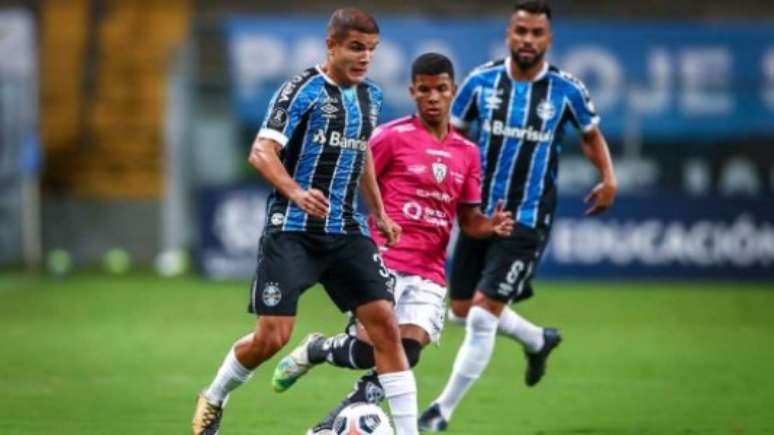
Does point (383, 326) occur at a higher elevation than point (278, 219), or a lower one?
lower

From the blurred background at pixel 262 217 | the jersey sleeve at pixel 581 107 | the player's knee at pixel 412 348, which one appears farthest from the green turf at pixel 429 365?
the jersey sleeve at pixel 581 107

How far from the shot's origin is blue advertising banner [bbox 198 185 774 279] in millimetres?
22156

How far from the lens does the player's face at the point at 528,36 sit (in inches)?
438

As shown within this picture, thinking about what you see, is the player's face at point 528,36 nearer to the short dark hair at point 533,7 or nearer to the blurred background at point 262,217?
the short dark hair at point 533,7

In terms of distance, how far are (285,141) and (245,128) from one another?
14551 millimetres

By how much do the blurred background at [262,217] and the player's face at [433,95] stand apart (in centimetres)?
190

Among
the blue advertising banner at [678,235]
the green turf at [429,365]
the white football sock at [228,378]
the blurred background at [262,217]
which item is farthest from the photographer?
the blue advertising banner at [678,235]

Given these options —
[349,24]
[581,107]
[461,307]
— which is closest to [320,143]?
[349,24]

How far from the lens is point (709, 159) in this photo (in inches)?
907

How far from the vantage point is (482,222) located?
10.1m

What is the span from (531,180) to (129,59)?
55.2 feet

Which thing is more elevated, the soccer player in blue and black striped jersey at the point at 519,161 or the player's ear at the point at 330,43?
the player's ear at the point at 330,43

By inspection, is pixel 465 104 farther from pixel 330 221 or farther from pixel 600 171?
pixel 330 221

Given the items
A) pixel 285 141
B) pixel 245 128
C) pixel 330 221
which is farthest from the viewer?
pixel 245 128
